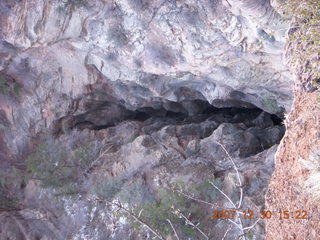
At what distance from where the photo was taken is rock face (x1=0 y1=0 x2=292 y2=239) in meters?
7.13

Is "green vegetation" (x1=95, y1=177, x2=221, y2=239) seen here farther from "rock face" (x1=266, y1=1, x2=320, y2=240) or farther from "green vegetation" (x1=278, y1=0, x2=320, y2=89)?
"green vegetation" (x1=278, y1=0, x2=320, y2=89)

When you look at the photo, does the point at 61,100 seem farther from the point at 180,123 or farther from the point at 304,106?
the point at 304,106

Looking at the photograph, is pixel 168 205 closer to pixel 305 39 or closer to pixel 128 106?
pixel 128 106

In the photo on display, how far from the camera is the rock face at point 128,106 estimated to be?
23.4ft

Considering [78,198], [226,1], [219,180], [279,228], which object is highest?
[226,1]

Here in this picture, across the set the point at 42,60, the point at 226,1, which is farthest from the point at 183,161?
the point at 42,60

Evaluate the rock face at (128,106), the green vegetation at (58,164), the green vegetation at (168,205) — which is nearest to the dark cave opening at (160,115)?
the rock face at (128,106)

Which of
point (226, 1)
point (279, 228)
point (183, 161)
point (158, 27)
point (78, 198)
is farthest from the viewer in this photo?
point (78, 198)

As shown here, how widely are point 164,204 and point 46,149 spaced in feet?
15.0

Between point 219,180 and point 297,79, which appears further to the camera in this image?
point 219,180

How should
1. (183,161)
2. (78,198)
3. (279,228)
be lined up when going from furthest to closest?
(78,198)
(183,161)
(279,228)

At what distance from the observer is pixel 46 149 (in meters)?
10.6

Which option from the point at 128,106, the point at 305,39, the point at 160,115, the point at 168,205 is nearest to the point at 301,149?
the point at 305,39

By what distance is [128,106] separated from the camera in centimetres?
1093
